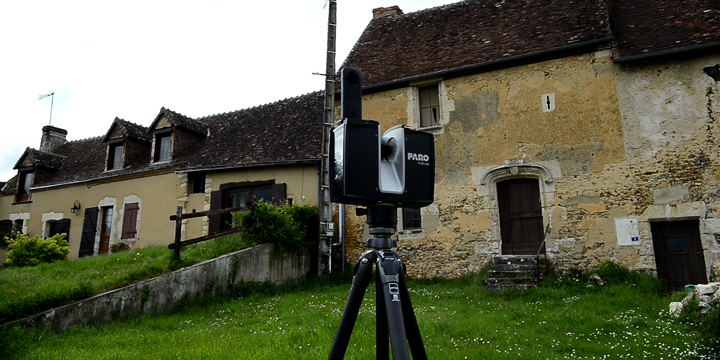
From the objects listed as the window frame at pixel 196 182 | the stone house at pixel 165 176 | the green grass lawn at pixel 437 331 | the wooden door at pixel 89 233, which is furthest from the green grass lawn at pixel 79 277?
the wooden door at pixel 89 233

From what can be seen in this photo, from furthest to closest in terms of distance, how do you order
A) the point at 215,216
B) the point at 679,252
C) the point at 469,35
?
the point at 215,216 < the point at 469,35 < the point at 679,252

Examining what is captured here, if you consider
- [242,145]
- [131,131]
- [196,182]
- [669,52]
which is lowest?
[196,182]

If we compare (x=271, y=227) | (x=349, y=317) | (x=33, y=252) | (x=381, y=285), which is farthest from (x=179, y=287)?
(x=381, y=285)

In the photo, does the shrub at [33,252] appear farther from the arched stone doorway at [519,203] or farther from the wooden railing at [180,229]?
the arched stone doorway at [519,203]

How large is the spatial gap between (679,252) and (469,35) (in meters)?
6.68

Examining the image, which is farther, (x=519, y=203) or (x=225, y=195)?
(x=225, y=195)

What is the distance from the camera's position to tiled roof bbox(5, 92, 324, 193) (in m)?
12.5

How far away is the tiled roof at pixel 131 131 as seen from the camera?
15.5m

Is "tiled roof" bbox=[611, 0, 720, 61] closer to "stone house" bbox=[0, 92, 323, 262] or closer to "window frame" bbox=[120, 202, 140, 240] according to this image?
"stone house" bbox=[0, 92, 323, 262]

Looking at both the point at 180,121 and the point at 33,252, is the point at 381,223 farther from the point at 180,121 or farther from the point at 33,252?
the point at 180,121

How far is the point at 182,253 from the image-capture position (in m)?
8.52

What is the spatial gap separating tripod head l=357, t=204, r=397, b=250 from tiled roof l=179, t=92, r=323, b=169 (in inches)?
381

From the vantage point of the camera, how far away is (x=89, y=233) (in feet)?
50.0

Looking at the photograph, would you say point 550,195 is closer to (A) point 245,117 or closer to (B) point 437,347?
(B) point 437,347
